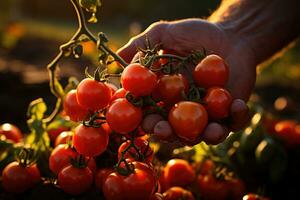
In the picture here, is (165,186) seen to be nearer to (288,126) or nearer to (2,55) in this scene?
(288,126)

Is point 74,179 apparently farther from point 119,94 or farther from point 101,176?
point 119,94

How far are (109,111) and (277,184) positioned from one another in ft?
5.95

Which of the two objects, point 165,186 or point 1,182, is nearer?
point 1,182

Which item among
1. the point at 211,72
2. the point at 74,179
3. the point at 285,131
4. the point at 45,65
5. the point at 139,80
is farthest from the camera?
the point at 45,65

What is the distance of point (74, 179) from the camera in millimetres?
1963

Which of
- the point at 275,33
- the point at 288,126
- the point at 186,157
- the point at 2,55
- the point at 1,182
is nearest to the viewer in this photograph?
the point at 1,182

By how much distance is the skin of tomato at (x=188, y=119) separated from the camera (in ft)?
5.40

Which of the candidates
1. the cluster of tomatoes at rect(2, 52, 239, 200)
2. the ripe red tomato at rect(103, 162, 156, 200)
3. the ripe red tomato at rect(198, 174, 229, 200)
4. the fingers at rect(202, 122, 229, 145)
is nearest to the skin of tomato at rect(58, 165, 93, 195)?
the cluster of tomatoes at rect(2, 52, 239, 200)

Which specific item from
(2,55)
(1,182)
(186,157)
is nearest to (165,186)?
(186,157)

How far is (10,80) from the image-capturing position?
502 cm

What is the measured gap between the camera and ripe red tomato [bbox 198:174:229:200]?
7.98 ft

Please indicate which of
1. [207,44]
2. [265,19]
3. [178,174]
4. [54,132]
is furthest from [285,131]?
[54,132]

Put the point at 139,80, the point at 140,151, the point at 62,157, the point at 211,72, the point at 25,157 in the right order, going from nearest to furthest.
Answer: the point at 139,80 → the point at 211,72 → the point at 140,151 → the point at 62,157 → the point at 25,157

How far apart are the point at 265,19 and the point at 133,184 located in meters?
1.81
